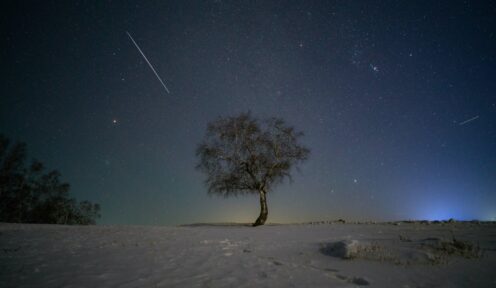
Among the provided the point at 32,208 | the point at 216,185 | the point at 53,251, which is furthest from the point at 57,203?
the point at 53,251

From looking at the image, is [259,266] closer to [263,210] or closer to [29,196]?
[263,210]

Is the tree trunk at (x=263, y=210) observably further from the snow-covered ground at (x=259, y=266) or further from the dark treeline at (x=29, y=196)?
the dark treeline at (x=29, y=196)

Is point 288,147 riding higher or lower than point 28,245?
higher

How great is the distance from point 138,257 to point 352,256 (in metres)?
5.56

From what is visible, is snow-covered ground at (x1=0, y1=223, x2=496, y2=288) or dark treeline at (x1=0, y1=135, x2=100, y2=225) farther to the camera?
dark treeline at (x1=0, y1=135, x2=100, y2=225)

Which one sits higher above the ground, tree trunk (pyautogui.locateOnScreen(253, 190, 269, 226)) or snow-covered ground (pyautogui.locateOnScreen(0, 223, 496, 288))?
tree trunk (pyautogui.locateOnScreen(253, 190, 269, 226))

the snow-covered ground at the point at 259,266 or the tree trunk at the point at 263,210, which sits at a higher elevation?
the tree trunk at the point at 263,210

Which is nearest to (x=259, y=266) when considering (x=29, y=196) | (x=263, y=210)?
(x=263, y=210)

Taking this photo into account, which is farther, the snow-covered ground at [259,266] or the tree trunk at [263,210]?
the tree trunk at [263,210]

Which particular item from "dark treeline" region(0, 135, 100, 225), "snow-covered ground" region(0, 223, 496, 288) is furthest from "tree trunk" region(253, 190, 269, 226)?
"dark treeline" region(0, 135, 100, 225)

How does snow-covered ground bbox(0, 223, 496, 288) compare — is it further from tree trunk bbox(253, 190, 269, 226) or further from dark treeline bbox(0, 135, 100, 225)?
dark treeline bbox(0, 135, 100, 225)

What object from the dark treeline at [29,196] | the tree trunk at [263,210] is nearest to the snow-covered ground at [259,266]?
the tree trunk at [263,210]

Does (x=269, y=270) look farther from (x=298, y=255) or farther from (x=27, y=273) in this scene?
(x=27, y=273)

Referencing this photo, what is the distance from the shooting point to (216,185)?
24172mm
